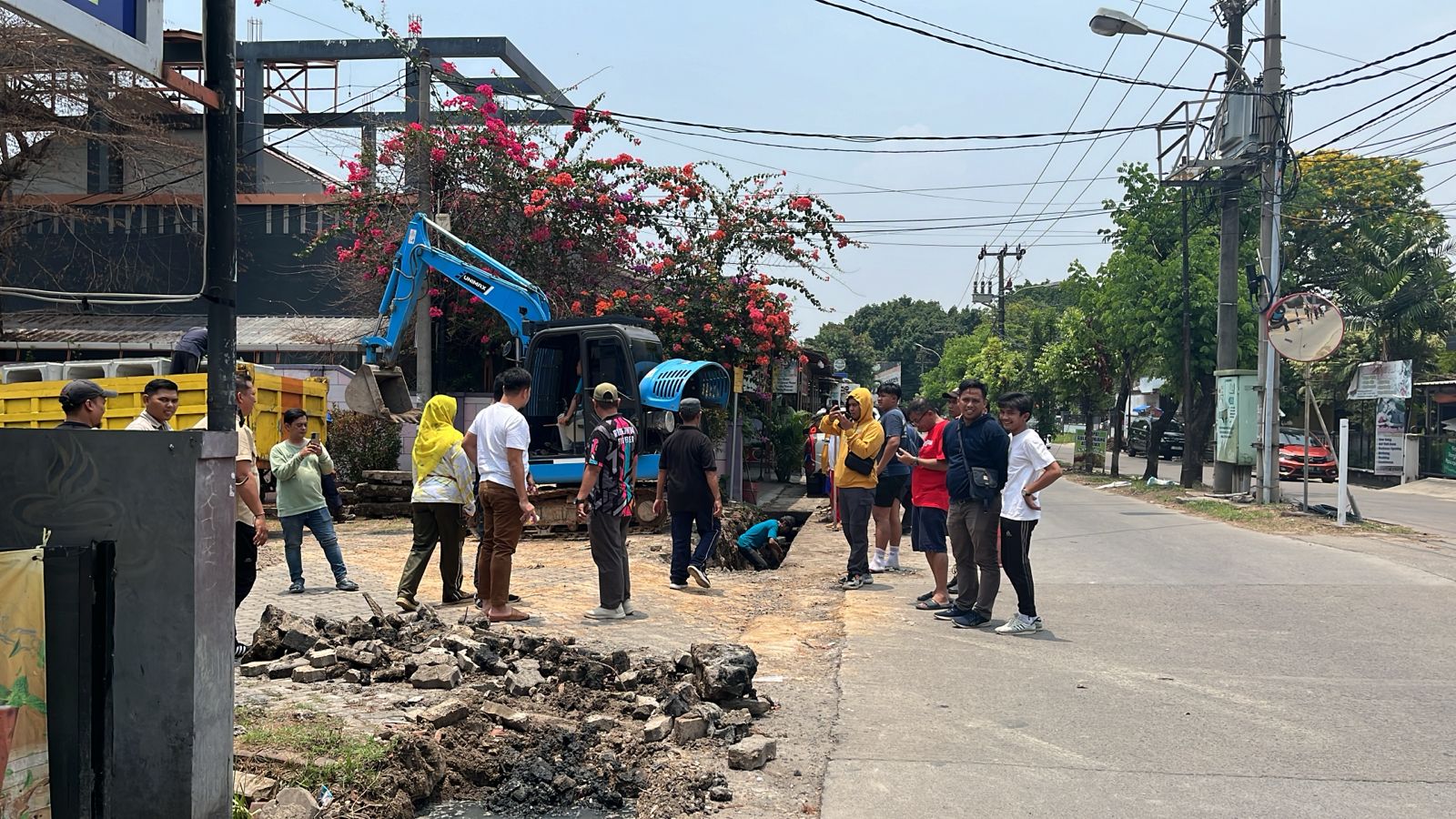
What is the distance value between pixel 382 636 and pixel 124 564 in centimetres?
345

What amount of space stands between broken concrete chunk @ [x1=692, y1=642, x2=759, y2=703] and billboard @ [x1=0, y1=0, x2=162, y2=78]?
3848 millimetres

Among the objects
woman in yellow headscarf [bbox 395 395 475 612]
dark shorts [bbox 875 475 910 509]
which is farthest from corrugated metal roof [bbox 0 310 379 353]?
woman in yellow headscarf [bbox 395 395 475 612]

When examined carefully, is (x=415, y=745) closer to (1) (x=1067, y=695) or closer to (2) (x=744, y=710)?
(2) (x=744, y=710)

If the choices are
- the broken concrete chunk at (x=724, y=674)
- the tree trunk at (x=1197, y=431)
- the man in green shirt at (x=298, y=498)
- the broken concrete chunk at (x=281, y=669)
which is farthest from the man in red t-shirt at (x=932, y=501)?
the tree trunk at (x=1197, y=431)

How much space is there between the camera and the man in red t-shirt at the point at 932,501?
953 cm

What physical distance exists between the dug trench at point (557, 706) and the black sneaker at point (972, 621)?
101cm

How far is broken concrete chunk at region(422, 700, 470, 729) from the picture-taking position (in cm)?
513

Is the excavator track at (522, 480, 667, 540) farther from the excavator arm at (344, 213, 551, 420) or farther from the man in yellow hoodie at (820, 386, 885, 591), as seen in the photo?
the man in yellow hoodie at (820, 386, 885, 591)

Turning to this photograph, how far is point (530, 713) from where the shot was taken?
558 centimetres

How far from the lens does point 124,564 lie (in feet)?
11.7

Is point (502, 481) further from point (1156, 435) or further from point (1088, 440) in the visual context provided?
point (1088, 440)

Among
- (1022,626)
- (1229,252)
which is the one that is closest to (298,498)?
(1022,626)

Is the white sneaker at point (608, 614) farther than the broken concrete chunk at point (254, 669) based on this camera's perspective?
Yes

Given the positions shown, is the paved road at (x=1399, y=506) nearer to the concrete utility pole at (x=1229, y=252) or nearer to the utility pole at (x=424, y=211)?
the concrete utility pole at (x=1229, y=252)
